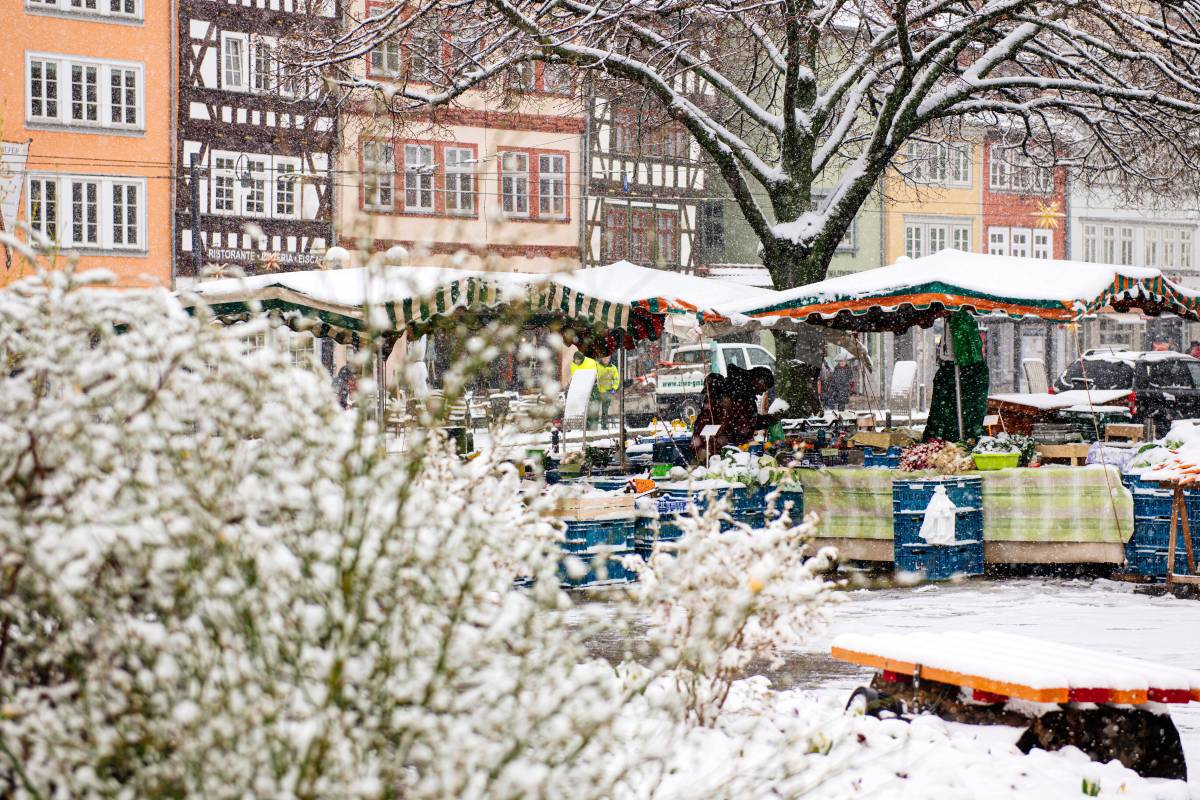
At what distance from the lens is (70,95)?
33.6 meters

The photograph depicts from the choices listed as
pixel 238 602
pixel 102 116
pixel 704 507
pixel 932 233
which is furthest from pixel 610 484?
pixel 932 233

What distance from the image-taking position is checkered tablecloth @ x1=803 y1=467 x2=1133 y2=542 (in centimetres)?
1120

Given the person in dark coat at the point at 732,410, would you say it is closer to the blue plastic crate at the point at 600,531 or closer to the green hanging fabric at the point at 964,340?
the green hanging fabric at the point at 964,340

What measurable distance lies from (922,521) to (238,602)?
912 cm

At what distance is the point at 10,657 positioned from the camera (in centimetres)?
322

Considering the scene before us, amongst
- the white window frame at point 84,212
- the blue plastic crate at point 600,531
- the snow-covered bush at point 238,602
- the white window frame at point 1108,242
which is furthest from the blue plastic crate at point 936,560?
the white window frame at point 1108,242

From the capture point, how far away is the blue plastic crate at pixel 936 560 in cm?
1126

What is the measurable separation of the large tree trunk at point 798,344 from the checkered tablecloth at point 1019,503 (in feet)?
18.5

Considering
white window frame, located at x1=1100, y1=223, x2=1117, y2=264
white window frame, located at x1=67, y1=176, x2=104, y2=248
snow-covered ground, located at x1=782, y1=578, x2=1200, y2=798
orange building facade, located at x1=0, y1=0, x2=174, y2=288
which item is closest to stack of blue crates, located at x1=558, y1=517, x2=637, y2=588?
snow-covered ground, located at x1=782, y1=578, x2=1200, y2=798

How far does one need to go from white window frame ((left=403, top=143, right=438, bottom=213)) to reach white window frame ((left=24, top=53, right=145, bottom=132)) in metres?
6.82

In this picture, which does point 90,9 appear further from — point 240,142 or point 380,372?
point 380,372

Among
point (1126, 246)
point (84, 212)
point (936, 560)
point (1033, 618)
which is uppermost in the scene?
point (1126, 246)

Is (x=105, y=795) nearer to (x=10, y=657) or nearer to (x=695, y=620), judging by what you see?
(x=10, y=657)

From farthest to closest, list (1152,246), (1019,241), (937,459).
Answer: (1152,246) < (1019,241) < (937,459)
